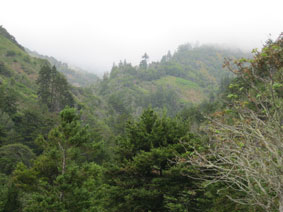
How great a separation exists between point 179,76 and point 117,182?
555 ft

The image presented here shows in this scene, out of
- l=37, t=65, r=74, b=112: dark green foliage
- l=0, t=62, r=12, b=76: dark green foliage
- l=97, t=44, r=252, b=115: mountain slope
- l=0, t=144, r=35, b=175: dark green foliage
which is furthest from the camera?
l=97, t=44, r=252, b=115: mountain slope

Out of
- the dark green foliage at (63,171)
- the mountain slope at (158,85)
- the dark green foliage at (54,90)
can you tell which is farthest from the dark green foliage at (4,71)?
the dark green foliage at (63,171)

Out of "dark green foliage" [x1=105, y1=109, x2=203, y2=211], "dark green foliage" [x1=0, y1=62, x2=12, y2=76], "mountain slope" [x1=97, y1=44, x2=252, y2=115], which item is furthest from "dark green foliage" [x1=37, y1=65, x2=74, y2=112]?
"dark green foliage" [x1=105, y1=109, x2=203, y2=211]

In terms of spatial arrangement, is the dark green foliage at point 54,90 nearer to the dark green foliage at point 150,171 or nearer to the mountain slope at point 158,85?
the mountain slope at point 158,85

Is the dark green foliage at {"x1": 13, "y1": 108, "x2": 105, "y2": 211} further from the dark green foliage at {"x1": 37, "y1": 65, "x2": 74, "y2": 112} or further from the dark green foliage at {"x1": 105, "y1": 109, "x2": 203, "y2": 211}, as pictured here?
the dark green foliage at {"x1": 37, "y1": 65, "x2": 74, "y2": 112}

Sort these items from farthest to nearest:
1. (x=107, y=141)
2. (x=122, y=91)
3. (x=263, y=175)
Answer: (x=122, y=91) < (x=107, y=141) < (x=263, y=175)

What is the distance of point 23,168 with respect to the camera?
38.2ft

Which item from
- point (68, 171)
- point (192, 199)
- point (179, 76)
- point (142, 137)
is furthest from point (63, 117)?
point (179, 76)

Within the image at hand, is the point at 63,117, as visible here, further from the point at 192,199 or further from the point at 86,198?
the point at 192,199

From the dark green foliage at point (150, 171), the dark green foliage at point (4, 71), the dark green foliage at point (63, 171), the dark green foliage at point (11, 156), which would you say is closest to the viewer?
the dark green foliage at point (150, 171)

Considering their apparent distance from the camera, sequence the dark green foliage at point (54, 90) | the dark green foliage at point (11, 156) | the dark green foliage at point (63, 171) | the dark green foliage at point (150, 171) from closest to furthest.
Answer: the dark green foliage at point (150, 171)
the dark green foliage at point (63, 171)
the dark green foliage at point (11, 156)
the dark green foliage at point (54, 90)

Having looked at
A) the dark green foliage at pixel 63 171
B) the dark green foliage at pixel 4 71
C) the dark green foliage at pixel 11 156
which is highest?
the dark green foliage at pixel 4 71

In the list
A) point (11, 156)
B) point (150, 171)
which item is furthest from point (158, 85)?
point (150, 171)

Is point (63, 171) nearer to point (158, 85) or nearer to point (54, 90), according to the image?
point (54, 90)
